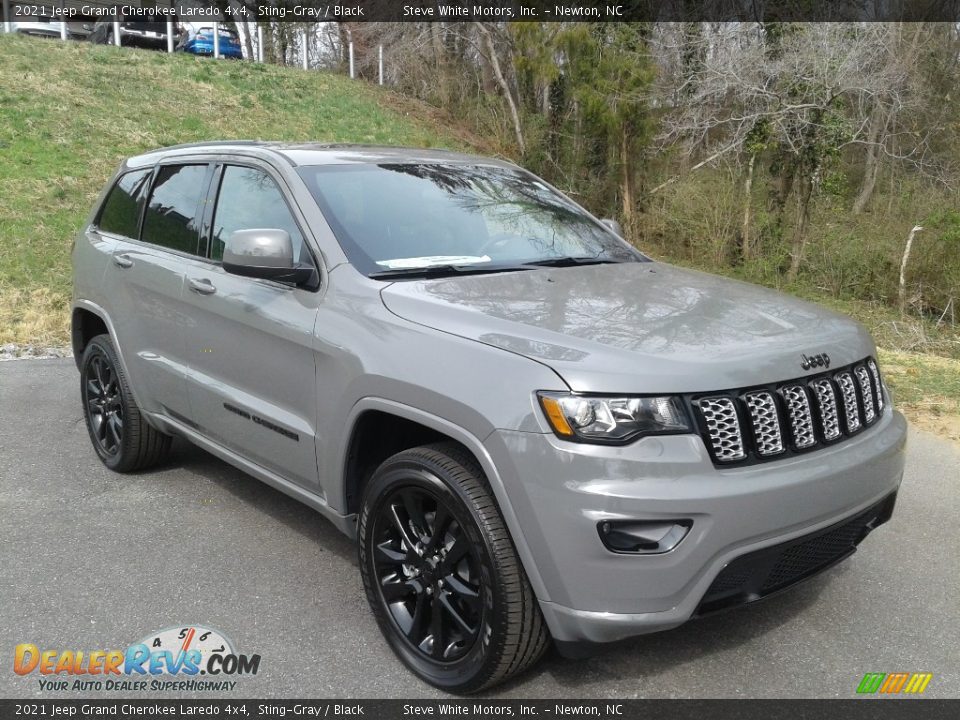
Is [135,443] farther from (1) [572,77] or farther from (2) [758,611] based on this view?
(1) [572,77]

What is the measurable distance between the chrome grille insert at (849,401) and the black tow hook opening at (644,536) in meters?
0.85

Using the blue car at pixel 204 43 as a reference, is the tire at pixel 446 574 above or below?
below

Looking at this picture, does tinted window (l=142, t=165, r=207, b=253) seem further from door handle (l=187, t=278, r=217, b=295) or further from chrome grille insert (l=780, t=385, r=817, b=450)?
chrome grille insert (l=780, t=385, r=817, b=450)

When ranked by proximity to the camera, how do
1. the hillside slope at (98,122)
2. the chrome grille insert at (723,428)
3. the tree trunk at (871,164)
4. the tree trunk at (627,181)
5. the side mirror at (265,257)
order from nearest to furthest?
the chrome grille insert at (723,428) < the side mirror at (265,257) < the hillside slope at (98,122) < the tree trunk at (871,164) < the tree trunk at (627,181)

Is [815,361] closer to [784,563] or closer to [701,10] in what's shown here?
[784,563]

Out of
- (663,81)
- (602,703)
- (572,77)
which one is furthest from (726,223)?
(602,703)

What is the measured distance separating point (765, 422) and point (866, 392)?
0.71 m

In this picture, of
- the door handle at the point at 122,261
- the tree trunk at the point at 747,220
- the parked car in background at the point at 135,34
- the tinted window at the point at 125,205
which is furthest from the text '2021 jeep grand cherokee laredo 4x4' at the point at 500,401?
the parked car in background at the point at 135,34

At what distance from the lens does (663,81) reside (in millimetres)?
16188

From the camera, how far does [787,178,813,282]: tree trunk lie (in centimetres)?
1510

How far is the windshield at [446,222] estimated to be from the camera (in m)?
3.53

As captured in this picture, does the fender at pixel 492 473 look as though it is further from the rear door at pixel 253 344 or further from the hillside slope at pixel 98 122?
the hillside slope at pixel 98 122

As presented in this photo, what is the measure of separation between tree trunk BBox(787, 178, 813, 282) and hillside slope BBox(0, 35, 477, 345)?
10430mm

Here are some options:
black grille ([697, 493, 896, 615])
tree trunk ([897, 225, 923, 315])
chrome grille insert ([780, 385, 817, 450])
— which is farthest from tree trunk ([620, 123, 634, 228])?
chrome grille insert ([780, 385, 817, 450])
